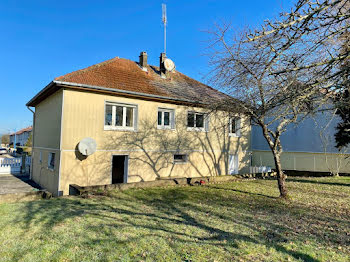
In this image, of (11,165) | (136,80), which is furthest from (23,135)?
(136,80)

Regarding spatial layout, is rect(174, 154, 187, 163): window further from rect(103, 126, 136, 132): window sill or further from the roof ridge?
the roof ridge

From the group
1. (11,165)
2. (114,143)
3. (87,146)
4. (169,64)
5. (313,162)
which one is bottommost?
(11,165)

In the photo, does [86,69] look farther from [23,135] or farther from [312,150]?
[23,135]

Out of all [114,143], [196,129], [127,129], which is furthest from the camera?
[196,129]

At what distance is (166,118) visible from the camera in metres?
13.1

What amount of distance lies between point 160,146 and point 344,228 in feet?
28.4

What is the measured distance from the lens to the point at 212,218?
581 centimetres

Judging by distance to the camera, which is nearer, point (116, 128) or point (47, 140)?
point (116, 128)

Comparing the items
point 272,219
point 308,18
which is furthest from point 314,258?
point 308,18

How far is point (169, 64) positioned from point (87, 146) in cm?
814

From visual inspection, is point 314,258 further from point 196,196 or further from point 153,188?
point 153,188

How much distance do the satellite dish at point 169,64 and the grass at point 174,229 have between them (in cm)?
967

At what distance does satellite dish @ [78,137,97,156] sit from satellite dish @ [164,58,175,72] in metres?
7.46

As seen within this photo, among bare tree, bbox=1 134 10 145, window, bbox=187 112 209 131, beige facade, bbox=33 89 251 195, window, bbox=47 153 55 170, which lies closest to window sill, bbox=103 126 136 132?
beige facade, bbox=33 89 251 195
